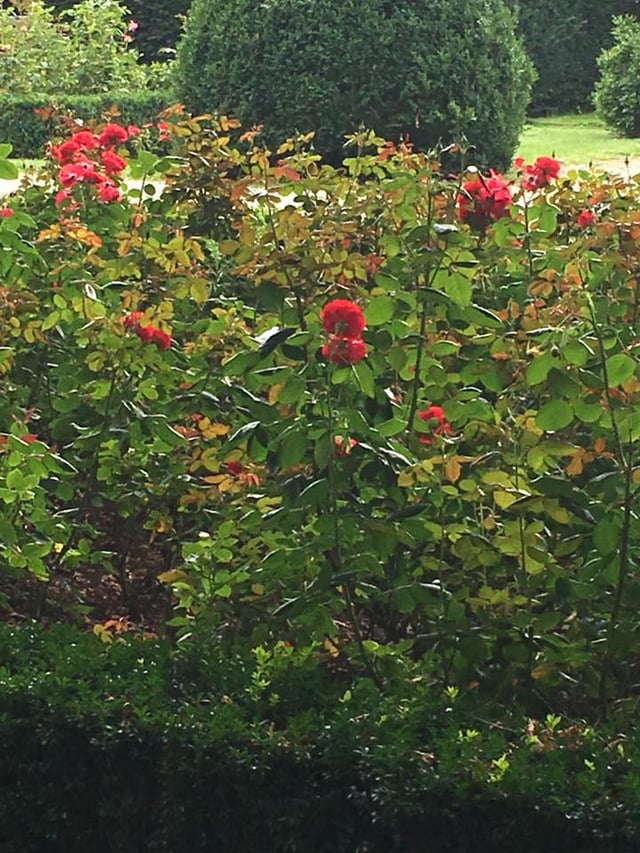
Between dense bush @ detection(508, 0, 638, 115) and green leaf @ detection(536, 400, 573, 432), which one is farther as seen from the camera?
dense bush @ detection(508, 0, 638, 115)

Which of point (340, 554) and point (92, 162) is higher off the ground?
point (92, 162)

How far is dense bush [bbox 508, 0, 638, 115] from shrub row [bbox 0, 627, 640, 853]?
18.2m

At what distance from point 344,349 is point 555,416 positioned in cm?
39

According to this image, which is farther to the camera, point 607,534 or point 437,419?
point 437,419

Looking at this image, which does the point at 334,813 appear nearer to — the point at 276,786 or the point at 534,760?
the point at 276,786

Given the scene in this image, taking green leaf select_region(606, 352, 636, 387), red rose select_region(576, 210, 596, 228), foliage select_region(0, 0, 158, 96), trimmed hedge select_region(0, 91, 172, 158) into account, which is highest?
green leaf select_region(606, 352, 636, 387)

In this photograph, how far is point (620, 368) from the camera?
8.51 feet

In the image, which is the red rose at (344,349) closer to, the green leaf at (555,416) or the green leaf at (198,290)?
the green leaf at (555,416)

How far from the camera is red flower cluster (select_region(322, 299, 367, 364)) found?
261 cm

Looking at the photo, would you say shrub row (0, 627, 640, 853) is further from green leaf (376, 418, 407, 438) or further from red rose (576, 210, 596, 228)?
red rose (576, 210, 596, 228)

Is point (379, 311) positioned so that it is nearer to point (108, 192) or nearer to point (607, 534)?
point (607, 534)

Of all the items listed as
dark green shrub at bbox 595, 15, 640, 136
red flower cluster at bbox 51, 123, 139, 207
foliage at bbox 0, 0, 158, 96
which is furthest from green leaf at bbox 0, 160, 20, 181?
dark green shrub at bbox 595, 15, 640, 136

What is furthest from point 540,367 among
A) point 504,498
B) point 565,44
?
point 565,44

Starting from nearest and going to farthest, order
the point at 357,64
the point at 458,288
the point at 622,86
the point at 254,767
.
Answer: the point at 254,767 < the point at 458,288 < the point at 357,64 < the point at 622,86
